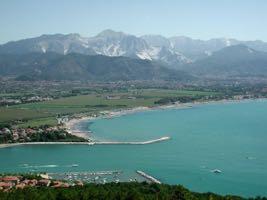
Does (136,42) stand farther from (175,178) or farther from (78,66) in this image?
(175,178)

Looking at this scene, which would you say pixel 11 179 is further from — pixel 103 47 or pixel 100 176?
pixel 103 47

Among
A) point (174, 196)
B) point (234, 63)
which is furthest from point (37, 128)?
point (234, 63)

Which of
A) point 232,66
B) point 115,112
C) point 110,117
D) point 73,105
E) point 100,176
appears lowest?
point 100,176

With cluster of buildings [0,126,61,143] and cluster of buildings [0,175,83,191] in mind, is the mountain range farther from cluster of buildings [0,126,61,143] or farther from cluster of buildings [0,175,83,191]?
cluster of buildings [0,175,83,191]

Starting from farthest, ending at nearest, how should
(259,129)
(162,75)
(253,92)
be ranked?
(162,75), (253,92), (259,129)

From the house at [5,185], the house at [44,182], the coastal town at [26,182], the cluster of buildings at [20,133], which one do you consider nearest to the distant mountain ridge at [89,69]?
the cluster of buildings at [20,133]

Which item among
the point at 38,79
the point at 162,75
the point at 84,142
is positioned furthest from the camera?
the point at 162,75

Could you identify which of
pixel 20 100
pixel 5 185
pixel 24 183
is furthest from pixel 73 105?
pixel 5 185
